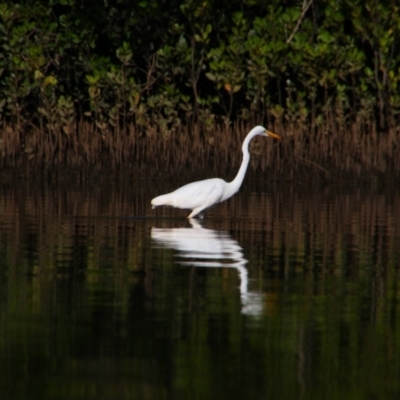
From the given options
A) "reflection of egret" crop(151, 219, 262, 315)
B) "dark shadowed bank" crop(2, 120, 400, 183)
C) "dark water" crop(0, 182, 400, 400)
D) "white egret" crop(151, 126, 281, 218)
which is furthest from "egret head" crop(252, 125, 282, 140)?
"dark shadowed bank" crop(2, 120, 400, 183)

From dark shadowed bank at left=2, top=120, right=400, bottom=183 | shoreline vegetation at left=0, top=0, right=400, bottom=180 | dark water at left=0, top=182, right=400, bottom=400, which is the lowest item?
dark water at left=0, top=182, right=400, bottom=400

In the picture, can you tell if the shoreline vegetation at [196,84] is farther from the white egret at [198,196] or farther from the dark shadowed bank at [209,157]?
the white egret at [198,196]

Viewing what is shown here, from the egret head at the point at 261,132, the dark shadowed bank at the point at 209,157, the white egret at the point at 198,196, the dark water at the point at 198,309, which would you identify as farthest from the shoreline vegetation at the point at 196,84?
the dark water at the point at 198,309

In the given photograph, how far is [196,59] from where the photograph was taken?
18.8m

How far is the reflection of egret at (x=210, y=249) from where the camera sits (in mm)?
6551

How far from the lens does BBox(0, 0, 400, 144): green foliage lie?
59.2ft

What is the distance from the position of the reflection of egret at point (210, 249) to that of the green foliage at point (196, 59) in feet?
24.1

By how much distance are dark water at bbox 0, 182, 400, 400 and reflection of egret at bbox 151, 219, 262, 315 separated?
13 mm

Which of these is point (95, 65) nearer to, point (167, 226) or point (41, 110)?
point (41, 110)

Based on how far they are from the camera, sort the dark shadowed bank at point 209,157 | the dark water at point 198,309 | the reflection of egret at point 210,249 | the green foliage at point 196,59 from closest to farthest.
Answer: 1. the dark water at point 198,309
2. the reflection of egret at point 210,249
3. the dark shadowed bank at point 209,157
4. the green foliage at point 196,59

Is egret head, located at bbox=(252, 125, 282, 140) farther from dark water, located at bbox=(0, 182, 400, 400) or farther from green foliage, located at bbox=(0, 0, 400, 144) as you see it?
green foliage, located at bbox=(0, 0, 400, 144)

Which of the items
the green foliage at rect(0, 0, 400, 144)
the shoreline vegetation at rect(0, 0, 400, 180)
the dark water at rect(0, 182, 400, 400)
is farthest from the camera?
the green foliage at rect(0, 0, 400, 144)

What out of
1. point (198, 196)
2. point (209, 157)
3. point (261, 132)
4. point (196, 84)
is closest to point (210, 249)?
point (198, 196)

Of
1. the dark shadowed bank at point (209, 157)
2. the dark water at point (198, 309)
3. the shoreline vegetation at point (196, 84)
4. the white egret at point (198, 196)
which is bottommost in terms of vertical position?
the dark water at point (198, 309)
